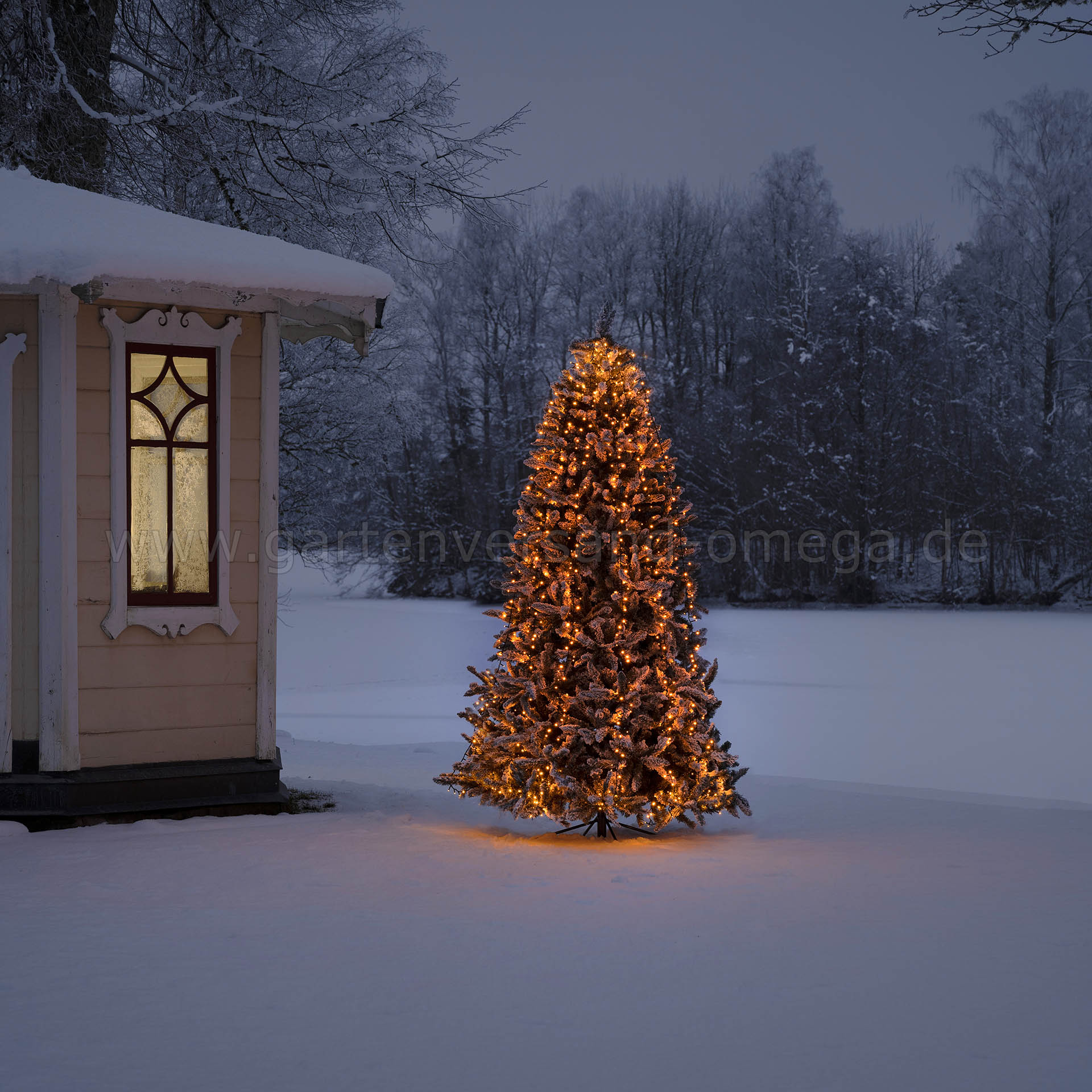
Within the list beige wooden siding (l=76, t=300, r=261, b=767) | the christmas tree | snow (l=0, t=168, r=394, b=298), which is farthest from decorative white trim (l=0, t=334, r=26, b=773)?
the christmas tree

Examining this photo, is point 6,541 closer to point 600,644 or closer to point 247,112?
point 600,644

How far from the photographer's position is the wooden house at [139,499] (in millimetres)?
5883

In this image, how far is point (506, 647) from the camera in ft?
20.3

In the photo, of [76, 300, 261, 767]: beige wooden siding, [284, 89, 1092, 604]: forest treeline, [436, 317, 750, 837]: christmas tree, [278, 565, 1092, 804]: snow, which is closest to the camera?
[436, 317, 750, 837]: christmas tree

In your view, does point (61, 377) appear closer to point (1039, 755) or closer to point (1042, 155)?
point (1039, 755)

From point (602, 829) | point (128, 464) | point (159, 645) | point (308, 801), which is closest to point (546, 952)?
point (602, 829)

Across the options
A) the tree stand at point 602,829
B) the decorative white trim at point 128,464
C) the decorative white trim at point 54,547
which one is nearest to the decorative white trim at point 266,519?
the decorative white trim at point 128,464

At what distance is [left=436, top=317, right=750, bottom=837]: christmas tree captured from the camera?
581 cm

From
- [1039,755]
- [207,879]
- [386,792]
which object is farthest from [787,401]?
[207,879]

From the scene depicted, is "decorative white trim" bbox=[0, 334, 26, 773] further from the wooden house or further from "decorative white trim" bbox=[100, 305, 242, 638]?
"decorative white trim" bbox=[100, 305, 242, 638]

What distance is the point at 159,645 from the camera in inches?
243

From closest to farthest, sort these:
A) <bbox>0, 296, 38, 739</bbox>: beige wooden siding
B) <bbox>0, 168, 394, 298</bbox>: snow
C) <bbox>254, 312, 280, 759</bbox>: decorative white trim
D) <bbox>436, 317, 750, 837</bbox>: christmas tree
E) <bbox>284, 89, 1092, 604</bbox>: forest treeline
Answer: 1. <bbox>0, 168, 394, 298</bbox>: snow
2. <bbox>436, 317, 750, 837</bbox>: christmas tree
3. <bbox>0, 296, 38, 739</bbox>: beige wooden siding
4. <bbox>254, 312, 280, 759</bbox>: decorative white trim
5. <bbox>284, 89, 1092, 604</bbox>: forest treeline

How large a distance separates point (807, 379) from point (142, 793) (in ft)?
99.0

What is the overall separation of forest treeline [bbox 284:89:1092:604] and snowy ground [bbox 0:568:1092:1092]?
25169 mm
